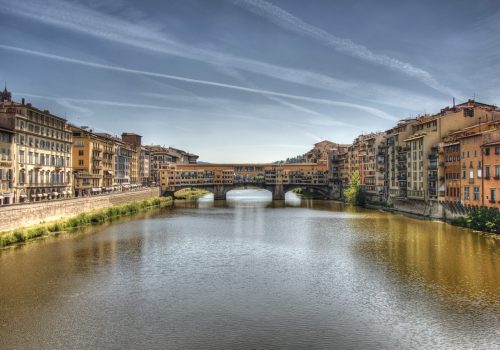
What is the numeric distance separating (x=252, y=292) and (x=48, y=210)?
3569cm

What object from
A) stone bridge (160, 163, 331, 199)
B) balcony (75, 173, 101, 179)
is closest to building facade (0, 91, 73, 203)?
balcony (75, 173, 101, 179)

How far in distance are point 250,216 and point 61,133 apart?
3402 cm

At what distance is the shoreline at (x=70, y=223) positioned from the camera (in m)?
43.5

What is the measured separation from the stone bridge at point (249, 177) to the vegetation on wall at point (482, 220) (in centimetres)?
7294

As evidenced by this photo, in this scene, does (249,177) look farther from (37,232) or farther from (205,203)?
(37,232)

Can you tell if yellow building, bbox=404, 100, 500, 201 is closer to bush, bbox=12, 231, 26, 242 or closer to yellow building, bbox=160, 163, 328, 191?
bush, bbox=12, 231, 26, 242

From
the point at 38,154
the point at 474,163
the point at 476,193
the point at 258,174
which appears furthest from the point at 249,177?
the point at 476,193

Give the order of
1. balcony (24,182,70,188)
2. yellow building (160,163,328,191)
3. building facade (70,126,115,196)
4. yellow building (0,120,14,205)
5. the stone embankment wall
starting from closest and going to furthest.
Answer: the stone embankment wall → yellow building (0,120,14,205) → balcony (24,182,70,188) → building facade (70,126,115,196) → yellow building (160,163,328,191)

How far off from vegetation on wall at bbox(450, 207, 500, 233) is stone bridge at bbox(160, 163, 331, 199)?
7294 centimetres

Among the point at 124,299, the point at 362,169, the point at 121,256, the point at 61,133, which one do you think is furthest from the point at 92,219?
the point at 362,169

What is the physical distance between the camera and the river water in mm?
21406

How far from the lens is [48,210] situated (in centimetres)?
5450

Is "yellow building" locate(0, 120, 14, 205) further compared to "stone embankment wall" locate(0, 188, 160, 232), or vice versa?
"yellow building" locate(0, 120, 14, 205)

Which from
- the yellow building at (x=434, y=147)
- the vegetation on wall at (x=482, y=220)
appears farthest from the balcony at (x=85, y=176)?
the vegetation on wall at (x=482, y=220)
